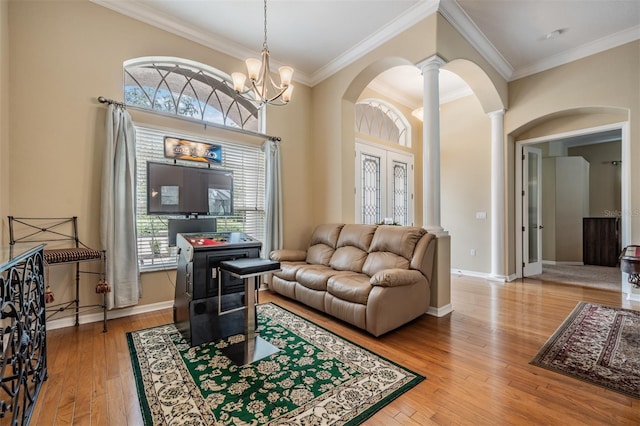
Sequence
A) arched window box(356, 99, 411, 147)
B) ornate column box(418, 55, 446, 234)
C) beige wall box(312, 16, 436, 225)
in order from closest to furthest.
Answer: ornate column box(418, 55, 446, 234) < beige wall box(312, 16, 436, 225) < arched window box(356, 99, 411, 147)

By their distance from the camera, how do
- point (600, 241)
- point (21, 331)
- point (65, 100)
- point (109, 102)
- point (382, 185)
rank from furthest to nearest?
point (600, 241)
point (382, 185)
point (109, 102)
point (65, 100)
point (21, 331)

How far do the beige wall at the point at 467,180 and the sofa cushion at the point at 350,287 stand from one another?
3.22 m

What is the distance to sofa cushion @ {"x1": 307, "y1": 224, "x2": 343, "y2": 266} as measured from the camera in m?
3.98

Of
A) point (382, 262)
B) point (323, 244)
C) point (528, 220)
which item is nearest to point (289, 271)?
point (323, 244)

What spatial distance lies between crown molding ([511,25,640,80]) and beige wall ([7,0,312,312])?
5548mm

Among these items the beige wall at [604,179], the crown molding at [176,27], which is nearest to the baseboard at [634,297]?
the beige wall at [604,179]

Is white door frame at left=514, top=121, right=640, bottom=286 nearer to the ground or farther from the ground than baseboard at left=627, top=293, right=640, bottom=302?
farther from the ground

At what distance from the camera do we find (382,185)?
18.7ft

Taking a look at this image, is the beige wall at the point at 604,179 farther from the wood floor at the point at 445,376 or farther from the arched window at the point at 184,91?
the arched window at the point at 184,91

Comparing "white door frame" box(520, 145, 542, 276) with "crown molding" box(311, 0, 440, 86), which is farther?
"white door frame" box(520, 145, 542, 276)

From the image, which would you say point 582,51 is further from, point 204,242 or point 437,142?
point 204,242

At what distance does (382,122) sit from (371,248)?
339cm

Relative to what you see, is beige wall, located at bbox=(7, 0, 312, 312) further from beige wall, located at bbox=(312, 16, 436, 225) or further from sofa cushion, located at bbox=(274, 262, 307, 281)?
beige wall, located at bbox=(312, 16, 436, 225)

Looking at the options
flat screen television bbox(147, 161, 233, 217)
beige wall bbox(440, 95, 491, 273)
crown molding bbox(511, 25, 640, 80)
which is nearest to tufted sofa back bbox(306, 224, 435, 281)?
flat screen television bbox(147, 161, 233, 217)
